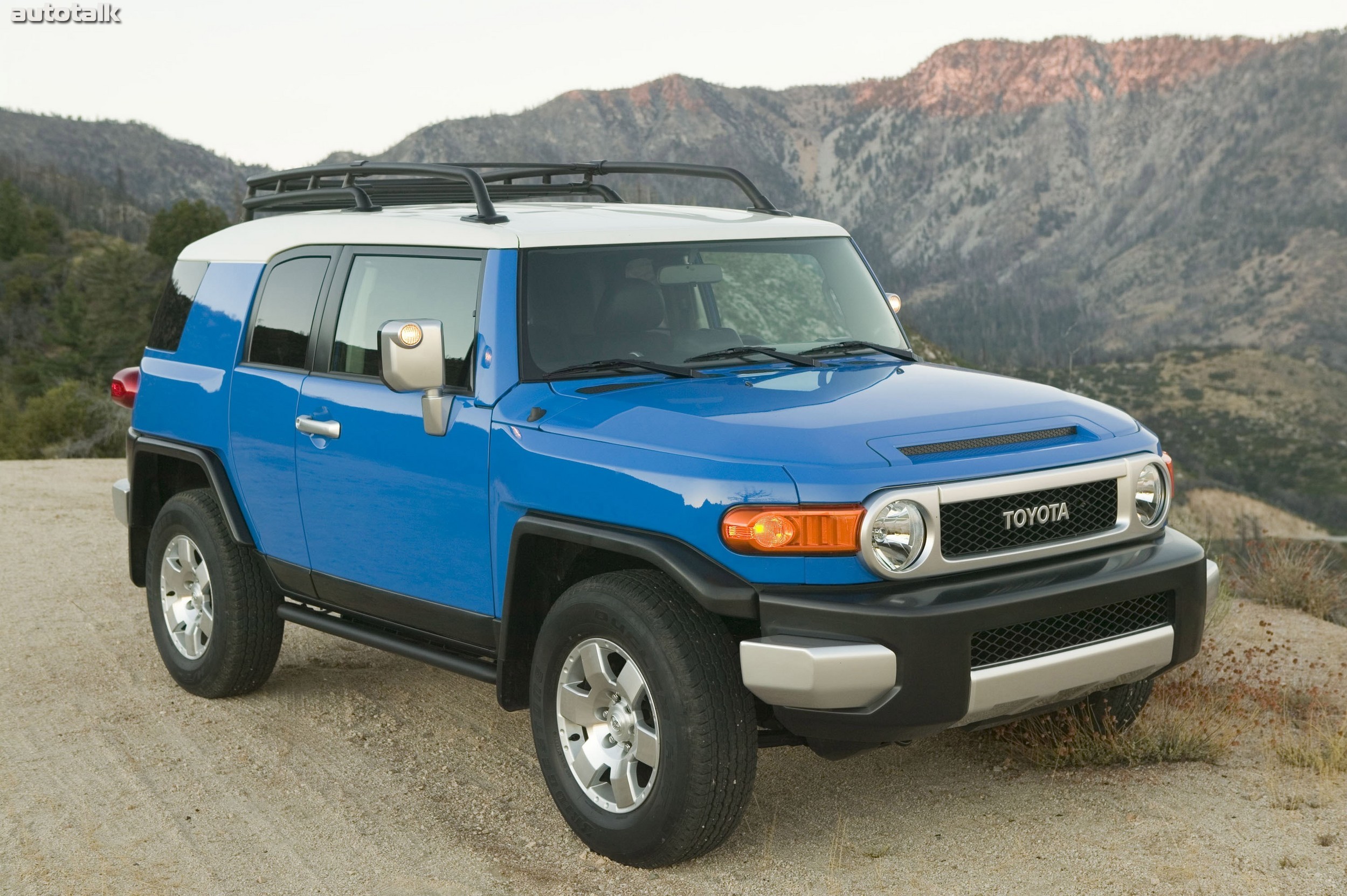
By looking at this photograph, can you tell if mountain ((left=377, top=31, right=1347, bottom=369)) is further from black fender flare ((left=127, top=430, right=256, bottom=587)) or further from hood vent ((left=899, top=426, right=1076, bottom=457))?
hood vent ((left=899, top=426, right=1076, bottom=457))

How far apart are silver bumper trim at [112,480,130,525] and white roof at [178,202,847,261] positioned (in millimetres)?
1376

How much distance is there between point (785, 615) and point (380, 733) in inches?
107

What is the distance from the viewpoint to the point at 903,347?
5.54m

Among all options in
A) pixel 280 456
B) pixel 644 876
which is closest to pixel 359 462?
pixel 280 456

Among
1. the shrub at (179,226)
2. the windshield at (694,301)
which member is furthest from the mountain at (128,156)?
the windshield at (694,301)

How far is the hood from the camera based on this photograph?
13.1ft

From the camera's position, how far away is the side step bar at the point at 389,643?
4953 millimetres

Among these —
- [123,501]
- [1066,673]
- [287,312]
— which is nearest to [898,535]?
[1066,673]

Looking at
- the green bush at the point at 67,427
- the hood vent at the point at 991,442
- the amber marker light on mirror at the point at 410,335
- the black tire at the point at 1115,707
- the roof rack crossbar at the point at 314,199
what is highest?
the roof rack crossbar at the point at 314,199

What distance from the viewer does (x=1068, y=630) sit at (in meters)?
4.23

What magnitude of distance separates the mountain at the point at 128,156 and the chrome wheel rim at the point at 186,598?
442 feet

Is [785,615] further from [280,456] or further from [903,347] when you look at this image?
[280,456]

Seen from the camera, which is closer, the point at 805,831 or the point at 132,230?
the point at 805,831

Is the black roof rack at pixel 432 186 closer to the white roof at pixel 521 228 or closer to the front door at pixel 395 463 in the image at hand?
the white roof at pixel 521 228
